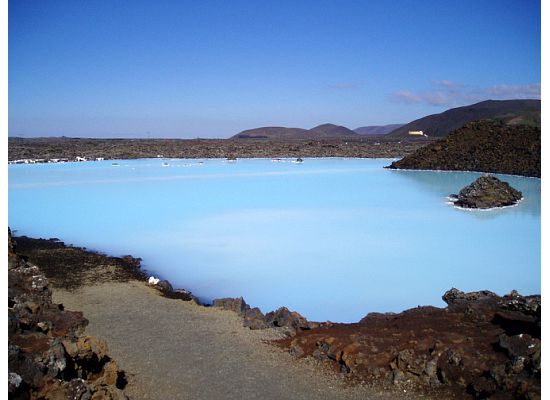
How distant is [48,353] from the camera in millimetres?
3277

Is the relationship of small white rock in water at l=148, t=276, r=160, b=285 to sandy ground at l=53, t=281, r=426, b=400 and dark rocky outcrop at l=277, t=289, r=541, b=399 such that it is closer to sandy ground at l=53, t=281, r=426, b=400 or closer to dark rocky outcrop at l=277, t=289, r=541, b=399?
sandy ground at l=53, t=281, r=426, b=400

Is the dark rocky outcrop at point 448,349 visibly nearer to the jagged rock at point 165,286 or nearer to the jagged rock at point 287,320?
the jagged rock at point 287,320

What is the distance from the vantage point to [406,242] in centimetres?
977

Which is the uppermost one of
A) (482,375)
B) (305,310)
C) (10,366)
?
(10,366)

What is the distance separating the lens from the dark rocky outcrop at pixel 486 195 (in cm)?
1380

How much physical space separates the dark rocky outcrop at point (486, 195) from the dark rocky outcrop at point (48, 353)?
39.1ft


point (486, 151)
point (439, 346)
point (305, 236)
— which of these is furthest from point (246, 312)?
point (486, 151)

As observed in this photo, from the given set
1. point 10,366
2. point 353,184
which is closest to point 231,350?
point 10,366

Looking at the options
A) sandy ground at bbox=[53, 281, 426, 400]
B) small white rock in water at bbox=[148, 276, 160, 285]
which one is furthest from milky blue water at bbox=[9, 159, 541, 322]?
sandy ground at bbox=[53, 281, 426, 400]

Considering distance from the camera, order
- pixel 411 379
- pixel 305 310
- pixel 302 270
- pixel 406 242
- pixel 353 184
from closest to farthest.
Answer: pixel 411 379, pixel 305 310, pixel 302 270, pixel 406 242, pixel 353 184

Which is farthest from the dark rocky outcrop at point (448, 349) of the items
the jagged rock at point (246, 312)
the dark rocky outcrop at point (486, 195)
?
the dark rocky outcrop at point (486, 195)

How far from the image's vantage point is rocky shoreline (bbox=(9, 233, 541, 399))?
142 inches

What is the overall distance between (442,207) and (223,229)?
6.63 m

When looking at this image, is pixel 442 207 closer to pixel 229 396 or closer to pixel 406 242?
pixel 406 242
